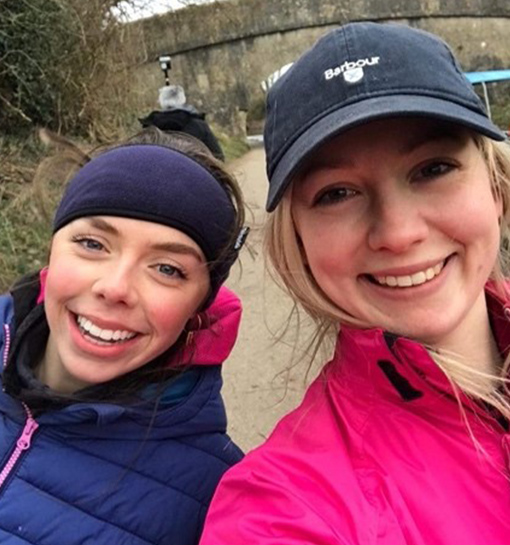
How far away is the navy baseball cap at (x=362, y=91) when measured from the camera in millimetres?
987

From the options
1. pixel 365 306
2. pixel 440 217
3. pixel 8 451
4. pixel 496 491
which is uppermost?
pixel 440 217

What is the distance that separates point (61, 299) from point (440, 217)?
0.95 metres

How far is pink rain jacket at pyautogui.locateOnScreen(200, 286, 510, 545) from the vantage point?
956mm

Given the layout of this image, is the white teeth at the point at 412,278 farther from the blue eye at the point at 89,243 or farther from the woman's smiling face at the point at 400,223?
the blue eye at the point at 89,243

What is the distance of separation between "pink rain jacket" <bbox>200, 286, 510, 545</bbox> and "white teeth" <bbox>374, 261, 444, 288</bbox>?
114 millimetres

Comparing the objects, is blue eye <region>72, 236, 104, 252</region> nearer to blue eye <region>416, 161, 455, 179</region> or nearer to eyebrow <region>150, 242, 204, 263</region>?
eyebrow <region>150, 242, 204, 263</region>

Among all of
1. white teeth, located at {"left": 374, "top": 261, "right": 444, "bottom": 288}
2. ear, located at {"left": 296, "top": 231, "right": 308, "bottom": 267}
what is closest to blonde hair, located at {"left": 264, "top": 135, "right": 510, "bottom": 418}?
ear, located at {"left": 296, "top": 231, "right": 308, "bottom": 267}

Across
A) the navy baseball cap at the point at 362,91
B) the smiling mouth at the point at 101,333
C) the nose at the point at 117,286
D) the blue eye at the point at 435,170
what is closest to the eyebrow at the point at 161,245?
the nose at the point at 117,286

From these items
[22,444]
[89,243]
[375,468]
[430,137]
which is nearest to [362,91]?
[430,137]

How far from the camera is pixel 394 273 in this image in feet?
3.68

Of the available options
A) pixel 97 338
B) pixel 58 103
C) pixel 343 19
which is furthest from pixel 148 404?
pixel 343 19

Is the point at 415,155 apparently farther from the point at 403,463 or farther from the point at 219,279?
the point at 219,279

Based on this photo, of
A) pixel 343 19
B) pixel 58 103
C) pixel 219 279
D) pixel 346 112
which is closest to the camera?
pixel 346 112

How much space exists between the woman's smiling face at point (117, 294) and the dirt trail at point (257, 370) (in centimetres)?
62
